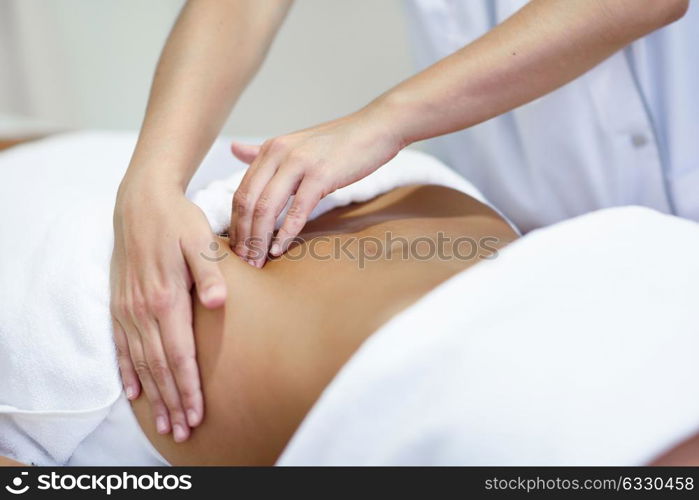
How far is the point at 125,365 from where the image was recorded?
840mm

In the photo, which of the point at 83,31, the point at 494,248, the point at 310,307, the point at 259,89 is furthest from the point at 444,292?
the point at 83,31

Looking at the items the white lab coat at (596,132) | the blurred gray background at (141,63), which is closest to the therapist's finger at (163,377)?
the white lab coat at (596,132)

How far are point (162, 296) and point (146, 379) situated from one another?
9cm

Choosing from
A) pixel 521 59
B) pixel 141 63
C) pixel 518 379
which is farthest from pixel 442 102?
pixel 141 63

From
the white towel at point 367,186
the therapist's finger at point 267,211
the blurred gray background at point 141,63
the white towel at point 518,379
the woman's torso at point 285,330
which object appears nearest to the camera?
the white towel at point 518,379

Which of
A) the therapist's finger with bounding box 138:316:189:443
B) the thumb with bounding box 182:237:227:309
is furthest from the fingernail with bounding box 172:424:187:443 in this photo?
the thumb with bounding box 182:237:227:309

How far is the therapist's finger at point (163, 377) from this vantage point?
800 millimetres

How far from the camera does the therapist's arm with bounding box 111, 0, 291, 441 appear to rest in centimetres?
81

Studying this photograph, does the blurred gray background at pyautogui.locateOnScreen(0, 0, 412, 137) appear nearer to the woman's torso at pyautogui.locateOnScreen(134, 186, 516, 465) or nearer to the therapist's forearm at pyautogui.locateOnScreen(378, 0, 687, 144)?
the therapist's forearm at pyautogui.locateOnScreen(378, 0, 687, 144)

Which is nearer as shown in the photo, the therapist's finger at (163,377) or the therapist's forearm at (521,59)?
the therapist's finger at (163,377)

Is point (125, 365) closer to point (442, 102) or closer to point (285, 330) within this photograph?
point (285, 330)

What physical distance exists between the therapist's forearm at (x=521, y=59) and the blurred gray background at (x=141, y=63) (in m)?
0.85

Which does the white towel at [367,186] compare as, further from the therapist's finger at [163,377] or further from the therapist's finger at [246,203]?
the therapist's finger at [163,377]
